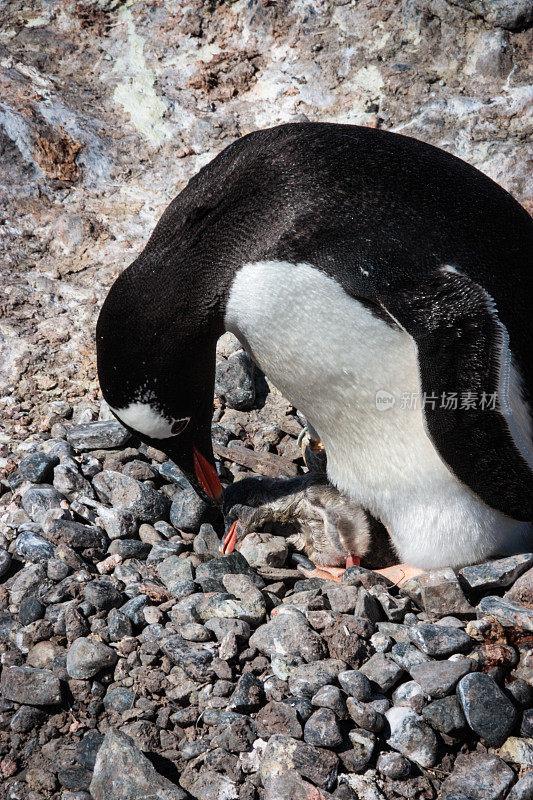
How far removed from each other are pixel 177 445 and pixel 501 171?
2.10 meters

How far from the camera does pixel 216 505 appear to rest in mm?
2436

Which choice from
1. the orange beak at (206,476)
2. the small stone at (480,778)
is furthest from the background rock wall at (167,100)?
the small stone at (480,778)

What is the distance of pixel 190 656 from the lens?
171 cm

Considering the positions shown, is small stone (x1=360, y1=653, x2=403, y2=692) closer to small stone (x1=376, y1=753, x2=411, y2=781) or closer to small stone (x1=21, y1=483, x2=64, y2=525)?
small stone (x1=376, y1=753, x2=411, y2=781)

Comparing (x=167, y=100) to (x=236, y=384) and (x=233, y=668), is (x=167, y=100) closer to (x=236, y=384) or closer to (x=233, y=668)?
(x=236, y=384)

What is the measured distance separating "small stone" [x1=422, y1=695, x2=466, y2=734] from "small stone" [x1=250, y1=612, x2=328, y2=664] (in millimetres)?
300

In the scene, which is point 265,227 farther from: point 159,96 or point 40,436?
point 159,96

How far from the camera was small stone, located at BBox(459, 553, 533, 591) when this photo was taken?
76.8 inches

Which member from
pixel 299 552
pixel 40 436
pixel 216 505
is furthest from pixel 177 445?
pixel 40 436

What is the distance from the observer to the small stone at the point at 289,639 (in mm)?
1732

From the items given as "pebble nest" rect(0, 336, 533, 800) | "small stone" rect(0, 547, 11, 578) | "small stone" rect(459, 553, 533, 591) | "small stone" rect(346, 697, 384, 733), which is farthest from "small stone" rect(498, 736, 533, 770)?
"small stone" rect(0, 547, 11, 578)

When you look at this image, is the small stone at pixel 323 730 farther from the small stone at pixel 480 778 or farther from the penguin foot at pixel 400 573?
the penguin foot at pixel 400 573

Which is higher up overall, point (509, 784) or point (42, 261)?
point (42, 261)

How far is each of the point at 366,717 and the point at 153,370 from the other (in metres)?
1.08
